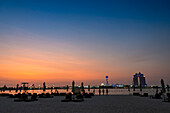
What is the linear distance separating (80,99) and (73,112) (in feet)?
43.8

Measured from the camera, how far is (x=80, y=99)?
90.1ft

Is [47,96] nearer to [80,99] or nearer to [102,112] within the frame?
[80,99]

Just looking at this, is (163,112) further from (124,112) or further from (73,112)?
(73,112)

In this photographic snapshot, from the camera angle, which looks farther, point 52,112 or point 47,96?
point 47,96

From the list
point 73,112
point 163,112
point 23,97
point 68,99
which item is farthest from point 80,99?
point 163,112

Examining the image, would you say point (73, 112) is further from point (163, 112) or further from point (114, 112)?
point (163, 112)

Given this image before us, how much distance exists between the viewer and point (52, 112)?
47.3 feet

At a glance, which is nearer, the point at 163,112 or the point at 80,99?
the point at 163,112

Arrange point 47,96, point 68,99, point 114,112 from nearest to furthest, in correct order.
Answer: point 114,112 → point 68,99 → point 47,96

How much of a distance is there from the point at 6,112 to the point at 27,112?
5.94 feet

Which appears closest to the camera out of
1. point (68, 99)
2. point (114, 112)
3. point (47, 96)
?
point (114, 112)

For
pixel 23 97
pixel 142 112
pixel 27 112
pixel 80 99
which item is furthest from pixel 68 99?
pixel 142 112

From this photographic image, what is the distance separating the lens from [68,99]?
1045 inches

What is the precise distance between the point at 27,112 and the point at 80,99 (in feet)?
45.6
